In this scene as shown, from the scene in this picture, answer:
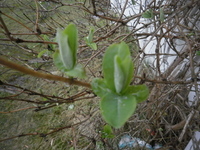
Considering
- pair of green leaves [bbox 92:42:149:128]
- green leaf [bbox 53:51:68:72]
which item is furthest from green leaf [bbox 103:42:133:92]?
green leaf [bbox 53:51:68:72]

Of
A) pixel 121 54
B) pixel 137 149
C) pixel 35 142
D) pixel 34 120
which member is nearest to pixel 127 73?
pixel 121 54

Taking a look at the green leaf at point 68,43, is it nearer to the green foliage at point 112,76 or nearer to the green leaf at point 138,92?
the green foliage at point 112,76

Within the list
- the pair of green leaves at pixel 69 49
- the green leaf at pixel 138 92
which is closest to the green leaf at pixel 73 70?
the pair of green leaves at pixel 69 49

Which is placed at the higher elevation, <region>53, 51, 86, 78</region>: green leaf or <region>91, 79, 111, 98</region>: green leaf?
<region>53, 51, 86, 78</region>: green leaf

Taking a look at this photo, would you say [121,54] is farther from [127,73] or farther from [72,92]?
[72,92]

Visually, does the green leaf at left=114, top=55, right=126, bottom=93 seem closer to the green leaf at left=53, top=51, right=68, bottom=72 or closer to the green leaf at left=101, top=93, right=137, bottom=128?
the green leaf at left=101, top=93, right=137, bottom=128

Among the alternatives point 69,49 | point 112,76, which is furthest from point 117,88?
point 69,49

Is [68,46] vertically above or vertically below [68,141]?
above
